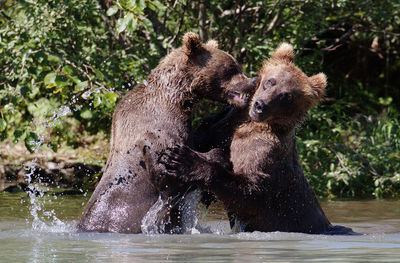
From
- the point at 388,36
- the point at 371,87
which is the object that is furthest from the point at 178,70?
the point at 371,87

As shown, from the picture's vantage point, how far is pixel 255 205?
23.4ft

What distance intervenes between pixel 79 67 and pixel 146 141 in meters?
3.40

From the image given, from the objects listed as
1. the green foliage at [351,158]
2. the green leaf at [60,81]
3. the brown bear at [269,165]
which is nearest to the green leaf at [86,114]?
the green foliage at [351,158]

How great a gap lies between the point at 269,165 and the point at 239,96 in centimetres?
79

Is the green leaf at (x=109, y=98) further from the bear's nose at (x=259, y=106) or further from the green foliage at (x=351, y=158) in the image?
the green foliage at (x=351, y=158)

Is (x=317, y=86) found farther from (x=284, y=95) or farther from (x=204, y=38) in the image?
(x=204, y=38)

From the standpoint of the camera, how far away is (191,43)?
7355 millimetres

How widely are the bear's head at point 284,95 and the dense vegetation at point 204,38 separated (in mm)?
1920

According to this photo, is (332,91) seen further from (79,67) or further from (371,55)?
(79,67)

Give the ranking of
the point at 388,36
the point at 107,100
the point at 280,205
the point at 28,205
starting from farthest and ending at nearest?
the point at 388,36 < the point at 28,205 < the point at 107,100 < the point at 280,205

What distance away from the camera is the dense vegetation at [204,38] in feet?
32.3

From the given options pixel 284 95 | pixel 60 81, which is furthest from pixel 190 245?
pixel 60 81

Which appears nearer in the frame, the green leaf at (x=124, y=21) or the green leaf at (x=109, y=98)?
the green leaf at (x=124, y=21)

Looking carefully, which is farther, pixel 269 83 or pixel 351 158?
pixel 351 158
